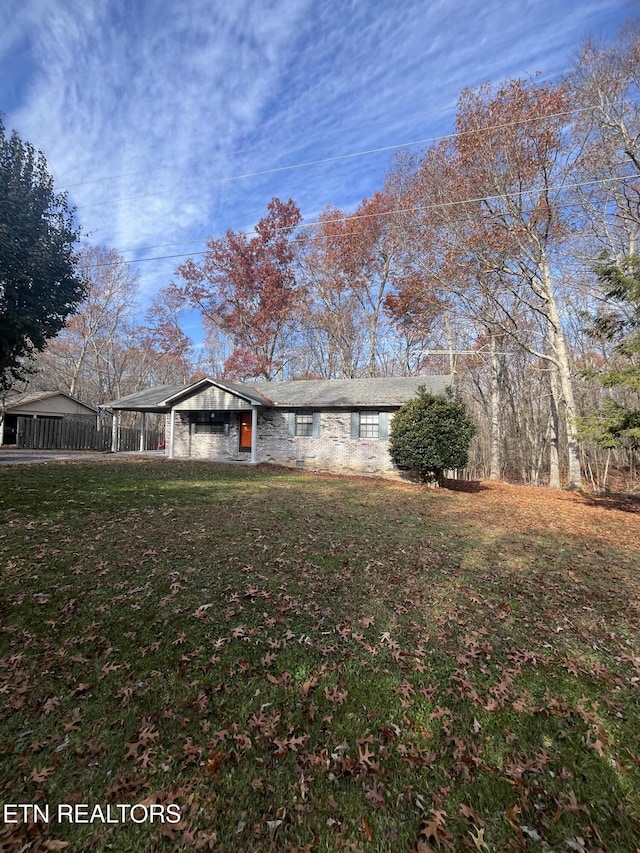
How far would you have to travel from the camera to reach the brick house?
49.9 feet

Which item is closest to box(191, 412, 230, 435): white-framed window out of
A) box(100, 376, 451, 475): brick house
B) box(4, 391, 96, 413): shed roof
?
box(100, 376, 451, 475): brick house

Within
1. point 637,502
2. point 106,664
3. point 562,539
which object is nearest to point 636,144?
point 637,502

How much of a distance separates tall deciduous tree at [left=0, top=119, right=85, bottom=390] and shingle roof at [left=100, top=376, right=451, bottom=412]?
771 centimetres

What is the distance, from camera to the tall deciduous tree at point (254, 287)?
2388 cm

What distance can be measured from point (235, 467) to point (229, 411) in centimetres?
353

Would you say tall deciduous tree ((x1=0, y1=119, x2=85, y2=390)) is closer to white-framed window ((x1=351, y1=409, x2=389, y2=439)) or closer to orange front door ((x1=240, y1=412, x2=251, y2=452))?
orange front door ((x1=240, y1=412, x2=251, y2=452))

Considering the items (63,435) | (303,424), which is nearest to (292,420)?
(303,424)

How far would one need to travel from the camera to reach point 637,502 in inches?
441

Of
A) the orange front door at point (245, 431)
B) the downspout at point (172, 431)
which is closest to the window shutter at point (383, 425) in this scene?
the orange front door at point (245, 431)

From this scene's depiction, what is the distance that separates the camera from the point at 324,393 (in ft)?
54.8

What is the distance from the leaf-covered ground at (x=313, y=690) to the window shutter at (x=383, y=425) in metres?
8.90

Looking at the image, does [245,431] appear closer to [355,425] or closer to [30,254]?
[355,425]

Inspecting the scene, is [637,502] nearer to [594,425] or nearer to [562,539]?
[594,425]

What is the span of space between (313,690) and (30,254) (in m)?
9.76
